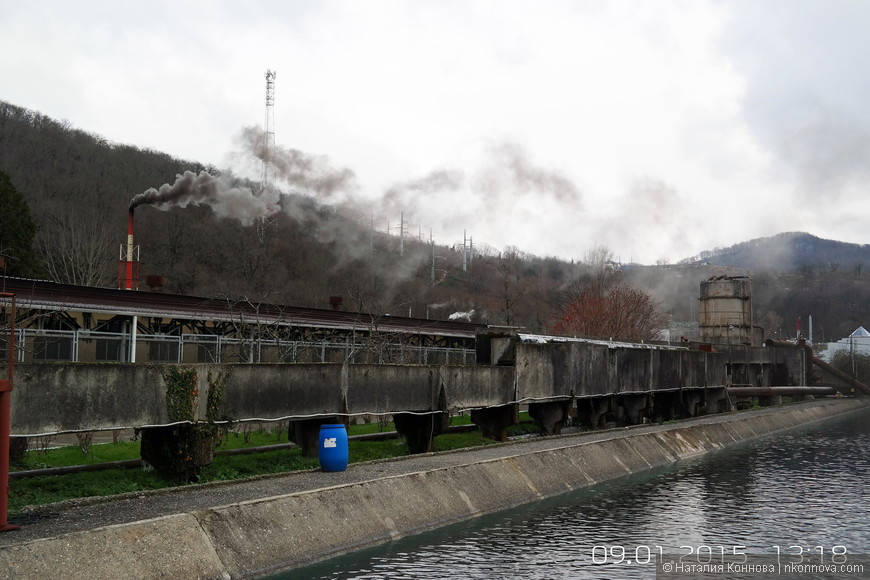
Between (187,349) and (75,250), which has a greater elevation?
(75,250)

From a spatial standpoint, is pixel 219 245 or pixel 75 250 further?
pixel 219 245

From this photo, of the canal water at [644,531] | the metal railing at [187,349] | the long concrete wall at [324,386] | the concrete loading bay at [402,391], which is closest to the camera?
the canal water at [644,531]

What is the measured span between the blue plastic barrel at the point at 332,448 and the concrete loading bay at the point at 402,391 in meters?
1.01

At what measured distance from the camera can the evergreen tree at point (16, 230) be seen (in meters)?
58.5

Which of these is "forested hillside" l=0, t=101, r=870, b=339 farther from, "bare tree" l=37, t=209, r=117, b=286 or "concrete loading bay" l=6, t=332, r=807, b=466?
"concrete loading bay" l=6, t=332, r=807, b=466

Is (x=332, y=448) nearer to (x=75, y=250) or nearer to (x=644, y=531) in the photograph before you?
(x=644, y=531)

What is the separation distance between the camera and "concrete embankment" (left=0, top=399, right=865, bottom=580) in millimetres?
10750

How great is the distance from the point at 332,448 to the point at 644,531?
21.2 feet

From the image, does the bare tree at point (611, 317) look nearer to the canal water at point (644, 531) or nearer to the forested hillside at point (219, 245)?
the forested hillside at point (219, 245)

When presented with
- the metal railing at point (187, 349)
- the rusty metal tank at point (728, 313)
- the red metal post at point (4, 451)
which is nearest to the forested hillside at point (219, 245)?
the rusty metal tank at point (728, 313)

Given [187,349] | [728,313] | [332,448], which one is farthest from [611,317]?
[332,448]

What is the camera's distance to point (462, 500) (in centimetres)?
1745

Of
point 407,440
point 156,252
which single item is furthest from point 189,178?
point 156,252

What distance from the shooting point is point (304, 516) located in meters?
13.8
